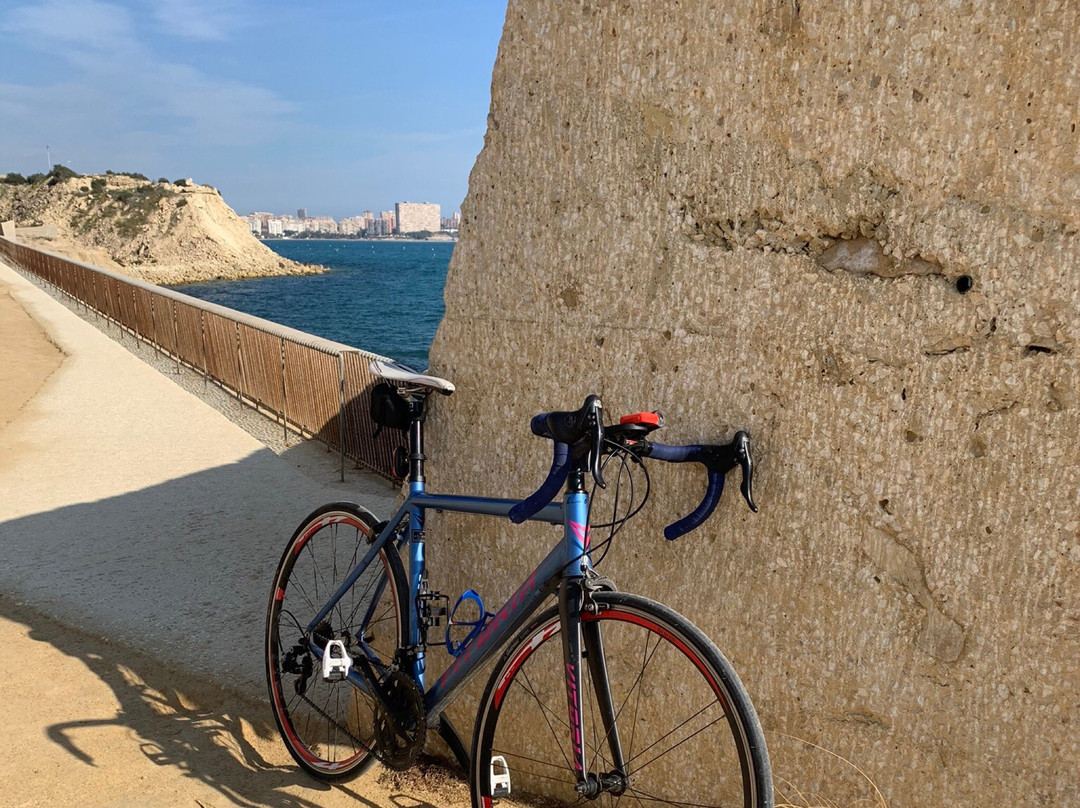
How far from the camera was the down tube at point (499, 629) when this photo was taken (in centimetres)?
232

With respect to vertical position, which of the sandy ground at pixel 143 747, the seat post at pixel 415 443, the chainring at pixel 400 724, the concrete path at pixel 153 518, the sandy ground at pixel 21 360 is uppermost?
the seat post at pixel 415 443

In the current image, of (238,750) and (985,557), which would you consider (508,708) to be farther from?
(985,557)

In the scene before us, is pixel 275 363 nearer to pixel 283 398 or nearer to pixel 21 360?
pixel 283 398

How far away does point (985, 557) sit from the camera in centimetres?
224

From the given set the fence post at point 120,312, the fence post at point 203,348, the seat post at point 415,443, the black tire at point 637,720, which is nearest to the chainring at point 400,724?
the black tire at point 637,720

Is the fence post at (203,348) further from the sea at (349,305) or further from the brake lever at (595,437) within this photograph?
the sea at (349,305)

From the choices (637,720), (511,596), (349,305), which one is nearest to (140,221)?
(349,305)

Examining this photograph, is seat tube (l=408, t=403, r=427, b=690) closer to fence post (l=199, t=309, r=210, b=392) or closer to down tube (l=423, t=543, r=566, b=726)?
down tube (l=423, t=543, r=566, b=726)

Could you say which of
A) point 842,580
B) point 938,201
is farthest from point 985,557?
point 938,201

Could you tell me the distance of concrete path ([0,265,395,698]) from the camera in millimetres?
4781

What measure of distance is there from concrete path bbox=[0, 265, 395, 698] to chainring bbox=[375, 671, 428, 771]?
1371 millimetres

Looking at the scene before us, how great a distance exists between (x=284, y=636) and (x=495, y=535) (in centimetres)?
197

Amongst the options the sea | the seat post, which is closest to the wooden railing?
the seat post

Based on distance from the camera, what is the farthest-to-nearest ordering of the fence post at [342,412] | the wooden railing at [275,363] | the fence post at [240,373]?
the fence post at [240,373], the wooden railing at [275,363], the fence post at [342,412]
